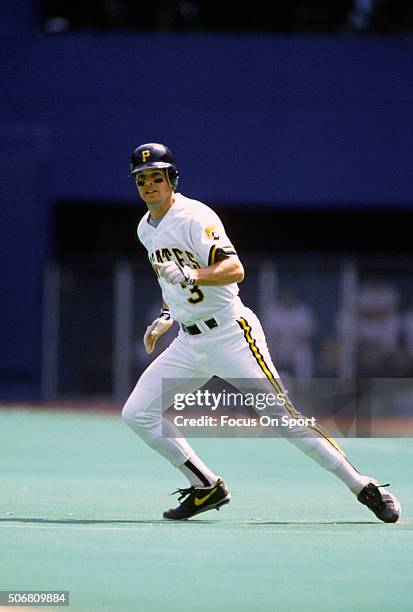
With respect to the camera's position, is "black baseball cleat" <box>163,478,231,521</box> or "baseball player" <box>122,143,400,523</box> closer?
"baseball player" <box>122,143,400,523</box>

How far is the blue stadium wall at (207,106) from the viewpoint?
2612 centimetres

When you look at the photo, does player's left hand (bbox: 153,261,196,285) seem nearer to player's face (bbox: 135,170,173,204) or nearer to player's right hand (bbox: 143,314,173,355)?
player's face (bbox: 135,170,173,204)

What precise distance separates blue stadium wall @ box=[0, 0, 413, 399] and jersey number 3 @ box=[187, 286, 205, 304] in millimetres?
16794

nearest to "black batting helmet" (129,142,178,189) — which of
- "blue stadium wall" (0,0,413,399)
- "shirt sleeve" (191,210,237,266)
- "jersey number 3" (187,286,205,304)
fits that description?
"shirt sleeve" (191,210,237,266)

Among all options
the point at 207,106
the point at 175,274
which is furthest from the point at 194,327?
the point at 207,106

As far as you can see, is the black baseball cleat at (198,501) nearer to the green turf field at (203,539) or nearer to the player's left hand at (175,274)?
the green turf field at (203,539)

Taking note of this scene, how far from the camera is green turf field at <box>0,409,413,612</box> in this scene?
6.78m

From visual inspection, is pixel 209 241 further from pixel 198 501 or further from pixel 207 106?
pixel 207 106

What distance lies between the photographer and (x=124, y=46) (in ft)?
85.9

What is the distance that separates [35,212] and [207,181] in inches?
126

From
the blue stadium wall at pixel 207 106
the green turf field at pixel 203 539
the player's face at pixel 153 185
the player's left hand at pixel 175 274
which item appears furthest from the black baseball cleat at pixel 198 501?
the blue stadium wall at pixel 207 106

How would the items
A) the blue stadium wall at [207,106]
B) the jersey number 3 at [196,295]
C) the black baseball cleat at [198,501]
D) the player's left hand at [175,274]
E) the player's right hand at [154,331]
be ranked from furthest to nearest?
the blue stadium wall at [207,106] → the player's right hand at [154,331] → the black baseball cleat at [198,501] → the jersey number 3 at [196,295] → the player's left hand at [175,274]

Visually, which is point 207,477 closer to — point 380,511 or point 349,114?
point 380,511

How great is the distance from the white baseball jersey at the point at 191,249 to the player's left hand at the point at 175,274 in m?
0.37
